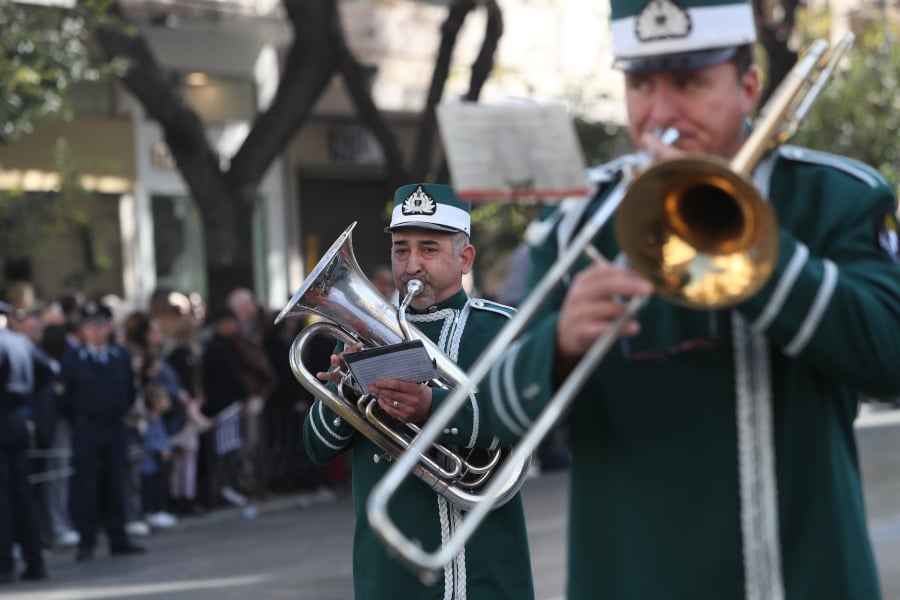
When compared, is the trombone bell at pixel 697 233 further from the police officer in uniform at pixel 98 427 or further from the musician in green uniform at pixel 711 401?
the police officer in uniform at pixel 98 427

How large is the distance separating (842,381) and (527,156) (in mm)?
661

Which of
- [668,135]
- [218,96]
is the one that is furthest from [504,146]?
[218,96]

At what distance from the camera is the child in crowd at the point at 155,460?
14.3m

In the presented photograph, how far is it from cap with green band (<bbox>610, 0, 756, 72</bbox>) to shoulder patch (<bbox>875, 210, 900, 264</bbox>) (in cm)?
41

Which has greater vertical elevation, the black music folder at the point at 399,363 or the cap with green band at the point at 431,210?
the cap with green band at the point at 431,210

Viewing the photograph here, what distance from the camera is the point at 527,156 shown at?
287 centimetres

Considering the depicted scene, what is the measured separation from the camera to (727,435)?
3014mm

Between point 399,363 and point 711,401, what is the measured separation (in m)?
2.22

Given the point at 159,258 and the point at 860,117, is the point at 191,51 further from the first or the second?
the point at 860,117

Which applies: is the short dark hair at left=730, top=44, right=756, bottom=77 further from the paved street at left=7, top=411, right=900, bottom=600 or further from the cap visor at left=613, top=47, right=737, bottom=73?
the paved street at left=7, top=411, right=900, bottom=600

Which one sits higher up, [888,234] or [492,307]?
[888,234]

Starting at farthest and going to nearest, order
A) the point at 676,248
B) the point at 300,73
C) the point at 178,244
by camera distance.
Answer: the point at 178,244
the point at 300,73
the point at 676,248

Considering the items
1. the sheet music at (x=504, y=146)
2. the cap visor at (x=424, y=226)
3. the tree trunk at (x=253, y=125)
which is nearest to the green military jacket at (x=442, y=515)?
the cap visor at (x=424, y=226)

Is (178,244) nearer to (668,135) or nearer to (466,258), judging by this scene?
(466,258)
